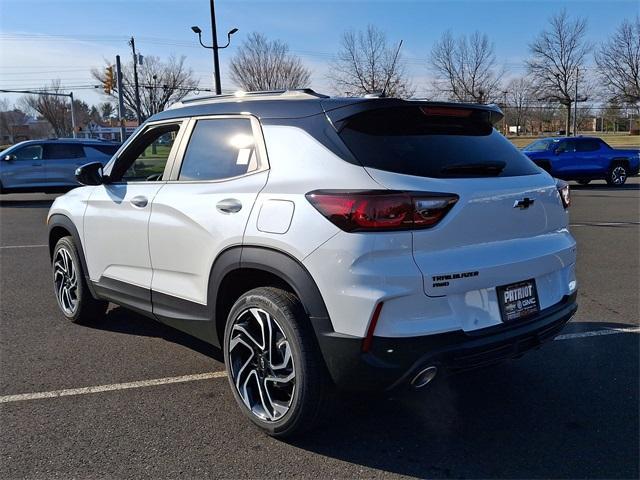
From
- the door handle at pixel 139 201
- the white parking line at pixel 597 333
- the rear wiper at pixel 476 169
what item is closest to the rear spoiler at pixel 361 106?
the rear wiper at pixel 476 169

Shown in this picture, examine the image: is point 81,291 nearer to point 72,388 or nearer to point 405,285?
point 72,388

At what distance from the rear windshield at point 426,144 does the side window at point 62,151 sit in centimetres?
1605

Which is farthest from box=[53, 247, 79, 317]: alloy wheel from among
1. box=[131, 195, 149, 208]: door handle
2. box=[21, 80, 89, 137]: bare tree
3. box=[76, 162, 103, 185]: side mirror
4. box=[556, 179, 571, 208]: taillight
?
box=[21, 80, 89, 137]: bare tree

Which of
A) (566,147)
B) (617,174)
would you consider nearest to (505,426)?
(566,147)

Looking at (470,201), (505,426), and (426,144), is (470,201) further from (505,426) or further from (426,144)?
(505,426)

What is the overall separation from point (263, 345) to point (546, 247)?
5.45 feet

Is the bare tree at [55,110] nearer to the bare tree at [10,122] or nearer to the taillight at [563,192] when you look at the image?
the bare tree at [10,122]

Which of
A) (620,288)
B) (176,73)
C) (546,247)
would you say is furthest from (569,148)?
(176,73)

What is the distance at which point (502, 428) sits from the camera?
3.18m

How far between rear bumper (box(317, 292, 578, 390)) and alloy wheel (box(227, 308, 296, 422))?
12.0 inches

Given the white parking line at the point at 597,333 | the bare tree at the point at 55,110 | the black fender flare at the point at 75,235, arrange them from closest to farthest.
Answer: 1. the white parking line at the point at 597,333
2. the black fender flare at the point at 75,235
3. the bare tree at the point at 55,110

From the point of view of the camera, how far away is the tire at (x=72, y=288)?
4.86m

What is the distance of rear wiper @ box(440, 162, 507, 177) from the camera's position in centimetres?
291

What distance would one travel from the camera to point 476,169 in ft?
9.87
